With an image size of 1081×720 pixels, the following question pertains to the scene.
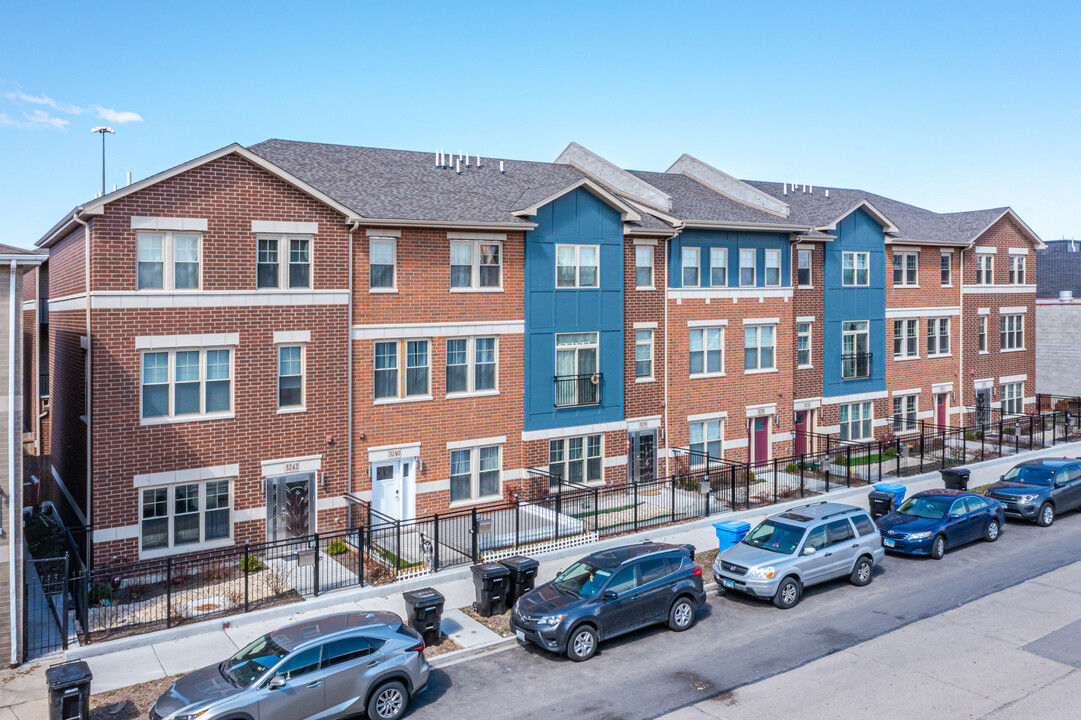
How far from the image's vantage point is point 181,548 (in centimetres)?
2147

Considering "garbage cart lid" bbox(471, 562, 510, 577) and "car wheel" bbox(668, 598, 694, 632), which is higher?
"garbage cart lid" bbox(471, 562, 510, 577)

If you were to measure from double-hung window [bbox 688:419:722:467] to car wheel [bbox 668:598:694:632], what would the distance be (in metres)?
13.0

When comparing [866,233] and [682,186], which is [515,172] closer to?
[682,186]

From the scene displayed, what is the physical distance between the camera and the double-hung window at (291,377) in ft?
75.7

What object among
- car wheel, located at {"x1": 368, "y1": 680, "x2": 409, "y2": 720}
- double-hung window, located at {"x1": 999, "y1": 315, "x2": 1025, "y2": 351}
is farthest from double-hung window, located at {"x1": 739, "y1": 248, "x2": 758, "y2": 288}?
car wheel, located at {"x1": 368, "y1": 680, "x2": 409, "y2": 720}

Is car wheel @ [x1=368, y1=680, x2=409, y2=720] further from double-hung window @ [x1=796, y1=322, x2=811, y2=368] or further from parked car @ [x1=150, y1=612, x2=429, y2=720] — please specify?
double-hung window @ [x1=796, y1=322, x2=811, y2=368]

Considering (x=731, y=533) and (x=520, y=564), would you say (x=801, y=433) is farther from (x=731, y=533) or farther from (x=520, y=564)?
(x=520, y=564)

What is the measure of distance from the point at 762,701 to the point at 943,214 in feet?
122

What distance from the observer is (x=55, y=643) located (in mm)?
16859

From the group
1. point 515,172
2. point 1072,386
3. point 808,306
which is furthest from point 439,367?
point 1072,386

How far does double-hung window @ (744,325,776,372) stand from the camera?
33.0m

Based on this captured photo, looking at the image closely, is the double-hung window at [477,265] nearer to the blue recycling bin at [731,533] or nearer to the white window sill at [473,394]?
the white window sill at [473,394]

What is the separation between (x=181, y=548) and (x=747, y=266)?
72.3ft

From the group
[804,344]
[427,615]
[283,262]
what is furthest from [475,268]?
[804,344]
